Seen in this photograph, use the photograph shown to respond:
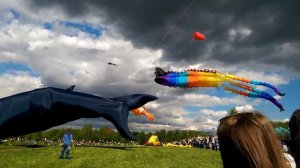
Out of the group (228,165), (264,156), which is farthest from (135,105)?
(264,156)

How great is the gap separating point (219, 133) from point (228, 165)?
0.25 metres

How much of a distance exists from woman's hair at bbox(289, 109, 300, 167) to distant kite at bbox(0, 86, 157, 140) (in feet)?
7.27

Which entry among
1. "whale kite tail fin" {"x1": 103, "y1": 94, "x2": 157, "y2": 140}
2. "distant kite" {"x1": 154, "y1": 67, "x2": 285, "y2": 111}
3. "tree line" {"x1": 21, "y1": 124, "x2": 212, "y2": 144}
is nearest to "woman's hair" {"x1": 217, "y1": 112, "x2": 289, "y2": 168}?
"whale kite tail fin" {"x1": 103, "y1": 94, "x2": 157, "y2": 140}

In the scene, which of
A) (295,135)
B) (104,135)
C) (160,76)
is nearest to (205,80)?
(160,76)

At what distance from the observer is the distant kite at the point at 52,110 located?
10.3 ft

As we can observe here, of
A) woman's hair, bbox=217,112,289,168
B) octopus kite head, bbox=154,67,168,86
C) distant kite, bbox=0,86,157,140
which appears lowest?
woman's hair, bbox=217,112,289,168

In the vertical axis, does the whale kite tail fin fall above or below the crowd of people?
above

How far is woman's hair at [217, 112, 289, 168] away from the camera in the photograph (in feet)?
9.00

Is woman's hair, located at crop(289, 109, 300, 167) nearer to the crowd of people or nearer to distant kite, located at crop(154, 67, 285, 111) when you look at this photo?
the crowd of people

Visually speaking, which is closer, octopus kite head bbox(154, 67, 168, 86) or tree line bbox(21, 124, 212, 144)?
octopus kite head bbox(154, 67, 168, 86)

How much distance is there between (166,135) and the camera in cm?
16688

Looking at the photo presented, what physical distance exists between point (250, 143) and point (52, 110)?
1.64 meters

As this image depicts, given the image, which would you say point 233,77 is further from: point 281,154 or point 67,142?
point 281,154

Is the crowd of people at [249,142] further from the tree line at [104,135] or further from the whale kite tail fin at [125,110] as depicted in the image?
the tree line at [104,135]
